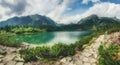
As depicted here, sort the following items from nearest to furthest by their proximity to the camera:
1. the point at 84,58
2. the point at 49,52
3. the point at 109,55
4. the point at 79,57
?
the point at 109,55 < the point at 84,58 < the point at 79,57 < the point at 49,52

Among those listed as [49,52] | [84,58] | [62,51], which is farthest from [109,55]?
[49,52]

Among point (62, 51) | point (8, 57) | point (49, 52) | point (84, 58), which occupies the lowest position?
point (84, 58)

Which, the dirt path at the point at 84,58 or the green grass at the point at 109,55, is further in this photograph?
the dirt path at the point at 84,58

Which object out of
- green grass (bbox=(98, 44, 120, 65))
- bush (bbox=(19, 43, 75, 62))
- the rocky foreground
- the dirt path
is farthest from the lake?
green grass (bbox=(98, 44, 120, 65))

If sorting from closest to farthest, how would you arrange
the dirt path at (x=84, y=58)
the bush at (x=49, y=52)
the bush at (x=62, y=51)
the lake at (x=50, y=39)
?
the dirt path at (x=84, y=58) < the bush at (x=49, y=52) < the bush at (x=62, y=51) < the lake at (x=50, y=39)

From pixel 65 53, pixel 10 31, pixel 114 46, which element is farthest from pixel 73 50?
pixel 10 31

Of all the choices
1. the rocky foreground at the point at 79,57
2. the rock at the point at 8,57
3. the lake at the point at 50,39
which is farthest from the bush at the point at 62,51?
the lake at the point at 50,39

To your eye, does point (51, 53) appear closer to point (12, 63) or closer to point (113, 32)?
point (12, 63)

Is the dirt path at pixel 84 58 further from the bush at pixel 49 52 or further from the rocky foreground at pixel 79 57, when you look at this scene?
the bush at pixel 49 52

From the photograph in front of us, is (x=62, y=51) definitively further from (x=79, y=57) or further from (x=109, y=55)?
(x=109, y=55)

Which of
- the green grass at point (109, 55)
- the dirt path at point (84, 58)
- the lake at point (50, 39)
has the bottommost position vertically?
the lake at point (50, 39)

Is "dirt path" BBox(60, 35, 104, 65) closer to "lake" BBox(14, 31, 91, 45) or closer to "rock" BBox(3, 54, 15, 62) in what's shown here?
"rock" BBox(3, 54, 15, 62)

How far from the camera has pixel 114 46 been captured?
2105cm

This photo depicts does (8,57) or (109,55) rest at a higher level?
(109,55)
